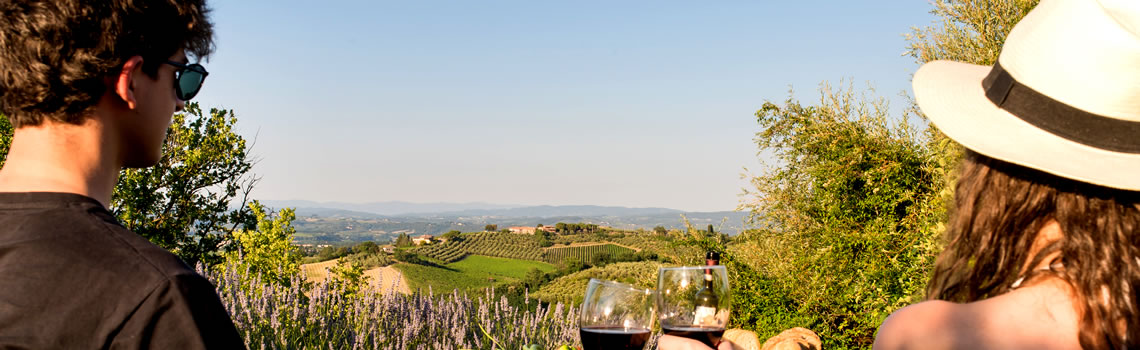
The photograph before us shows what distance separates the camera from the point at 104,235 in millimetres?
1271

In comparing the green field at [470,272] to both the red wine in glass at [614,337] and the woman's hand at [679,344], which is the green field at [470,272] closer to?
the red wine in glass at [614,337]

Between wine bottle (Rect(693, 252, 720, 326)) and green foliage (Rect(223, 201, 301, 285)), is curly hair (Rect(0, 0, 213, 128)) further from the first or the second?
green foliage (Rect(223, 201, 301, 285))

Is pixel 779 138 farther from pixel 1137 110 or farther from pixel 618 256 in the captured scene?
pixel 618 256

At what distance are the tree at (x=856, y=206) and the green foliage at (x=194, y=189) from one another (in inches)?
282

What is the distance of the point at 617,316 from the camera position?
2150mm

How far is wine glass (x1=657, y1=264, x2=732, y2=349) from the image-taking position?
6.72ft

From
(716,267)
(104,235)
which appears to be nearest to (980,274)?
(716,267)

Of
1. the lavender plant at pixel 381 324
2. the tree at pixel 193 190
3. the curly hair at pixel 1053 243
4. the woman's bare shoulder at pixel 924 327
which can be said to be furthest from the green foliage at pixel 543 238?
the woman's bare shoulder at pixel 924 327

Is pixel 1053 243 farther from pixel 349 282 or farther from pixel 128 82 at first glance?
pixel 349 282

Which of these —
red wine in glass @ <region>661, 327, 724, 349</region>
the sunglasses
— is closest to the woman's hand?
red wine in glass @ <region>661, 327, 724, 349</region>

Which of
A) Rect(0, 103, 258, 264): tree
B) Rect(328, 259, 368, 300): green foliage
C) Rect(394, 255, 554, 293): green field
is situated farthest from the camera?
Rect(394, 255, 554, 293): green field

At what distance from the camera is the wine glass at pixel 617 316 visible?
2.12 m

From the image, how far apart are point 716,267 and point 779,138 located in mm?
9351

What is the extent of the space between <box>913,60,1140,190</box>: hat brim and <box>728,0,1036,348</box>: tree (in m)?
7.08
